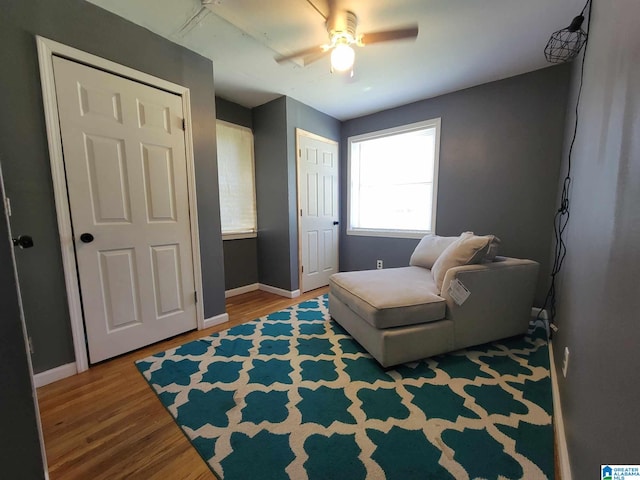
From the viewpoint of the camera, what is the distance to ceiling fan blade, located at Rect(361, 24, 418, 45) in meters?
1.61

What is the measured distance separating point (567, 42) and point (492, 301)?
6.13ft

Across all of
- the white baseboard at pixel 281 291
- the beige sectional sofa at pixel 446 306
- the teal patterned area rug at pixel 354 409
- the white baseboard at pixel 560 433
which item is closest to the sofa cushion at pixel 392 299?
the beige sectional sofa at pixel 446 306

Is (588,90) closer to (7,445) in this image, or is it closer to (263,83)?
(263,83)

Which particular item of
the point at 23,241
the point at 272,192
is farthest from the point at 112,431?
the point at 272,192

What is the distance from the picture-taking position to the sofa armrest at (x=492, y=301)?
5.86ft

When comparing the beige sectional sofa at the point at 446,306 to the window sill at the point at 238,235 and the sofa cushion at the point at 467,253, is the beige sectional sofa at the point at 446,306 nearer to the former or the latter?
the sofa cushion at the point at 467,253

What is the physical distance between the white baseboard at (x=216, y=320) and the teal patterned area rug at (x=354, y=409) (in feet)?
0.94

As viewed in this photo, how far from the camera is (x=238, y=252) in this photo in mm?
3373

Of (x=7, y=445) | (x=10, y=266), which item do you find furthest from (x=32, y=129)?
(x=7, y=445)

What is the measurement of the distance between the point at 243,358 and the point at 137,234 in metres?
1.25

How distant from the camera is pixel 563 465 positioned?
1.02 meters

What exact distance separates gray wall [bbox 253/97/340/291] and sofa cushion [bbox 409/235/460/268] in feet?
4.84

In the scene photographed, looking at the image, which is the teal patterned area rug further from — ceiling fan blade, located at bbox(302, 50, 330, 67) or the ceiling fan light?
ceiling fan blade, located at bbox(302, 50, 330, 67)

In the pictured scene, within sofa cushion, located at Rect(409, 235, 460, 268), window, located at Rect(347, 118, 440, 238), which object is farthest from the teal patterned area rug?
window, located at Rect(347, 118, 440, 238)
